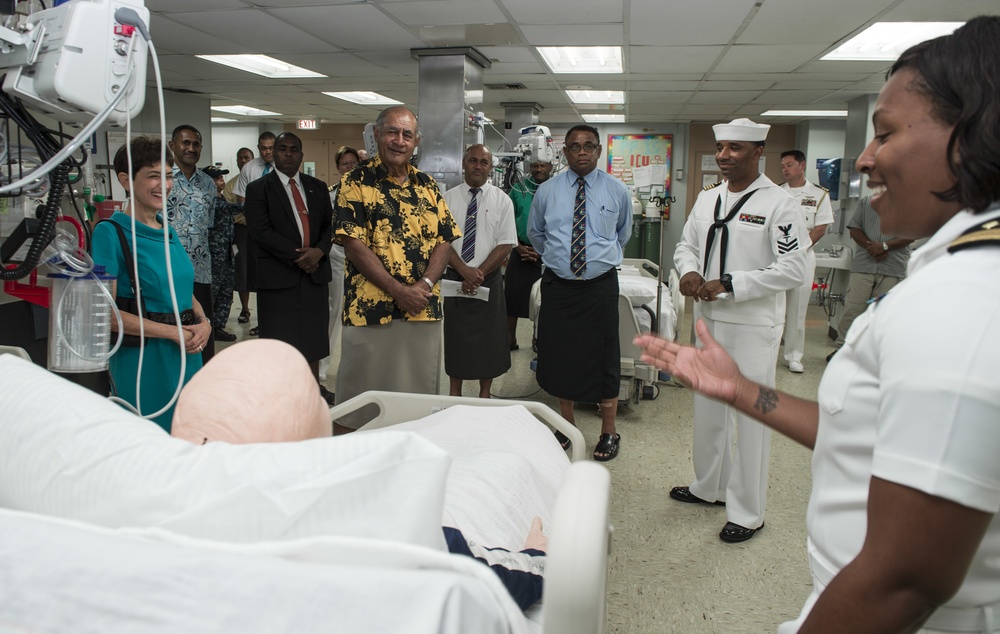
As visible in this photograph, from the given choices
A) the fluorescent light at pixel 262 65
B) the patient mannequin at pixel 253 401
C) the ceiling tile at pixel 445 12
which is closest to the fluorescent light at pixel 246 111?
the fluorescent light at pixel 262 65

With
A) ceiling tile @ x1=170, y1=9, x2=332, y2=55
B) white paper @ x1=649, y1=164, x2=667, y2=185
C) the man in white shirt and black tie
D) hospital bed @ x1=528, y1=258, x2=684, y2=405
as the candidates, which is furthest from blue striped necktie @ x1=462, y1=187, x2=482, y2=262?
ceiling tile @ x1=170, y1=9, x2=332, y2=55

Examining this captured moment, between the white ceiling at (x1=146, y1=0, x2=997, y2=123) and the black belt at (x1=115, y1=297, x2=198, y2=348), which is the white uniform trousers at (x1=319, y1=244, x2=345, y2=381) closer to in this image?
the white ceiling at (x1=146, y1=0, x2=997, y2=123)

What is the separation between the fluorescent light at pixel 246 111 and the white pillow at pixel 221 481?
10.1 meters

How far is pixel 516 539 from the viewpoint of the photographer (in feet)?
4.42

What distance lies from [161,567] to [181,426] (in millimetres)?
245

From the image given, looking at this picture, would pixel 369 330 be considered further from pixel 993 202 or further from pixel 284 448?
pixel 993 202

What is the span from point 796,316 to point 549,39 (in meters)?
2.78

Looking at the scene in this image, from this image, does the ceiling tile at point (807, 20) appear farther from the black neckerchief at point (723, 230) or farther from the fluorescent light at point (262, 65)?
the fluorescent light at point (262, 65)

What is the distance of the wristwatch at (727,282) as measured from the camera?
2.52 meters

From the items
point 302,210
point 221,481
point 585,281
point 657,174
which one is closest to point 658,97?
point 657,174

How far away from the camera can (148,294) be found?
2.12 meters

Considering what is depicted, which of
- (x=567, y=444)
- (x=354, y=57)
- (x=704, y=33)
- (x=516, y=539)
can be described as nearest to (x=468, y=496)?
(x=516, y=539)

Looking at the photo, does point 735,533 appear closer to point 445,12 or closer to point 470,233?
point 470,233

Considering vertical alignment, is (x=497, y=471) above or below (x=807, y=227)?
below
